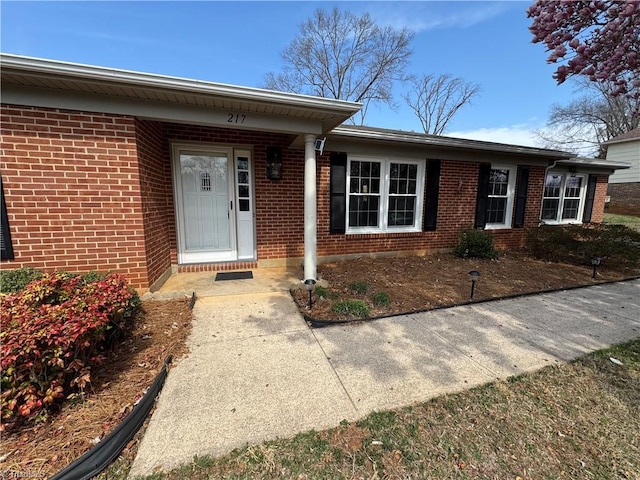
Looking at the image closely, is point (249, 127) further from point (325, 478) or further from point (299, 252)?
point (325, 478)

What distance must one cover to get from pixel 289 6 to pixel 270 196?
5.34 metres

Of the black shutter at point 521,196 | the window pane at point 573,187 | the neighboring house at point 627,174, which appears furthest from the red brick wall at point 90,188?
the neighboring house at point 627,174

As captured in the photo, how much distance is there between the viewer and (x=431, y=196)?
661cm

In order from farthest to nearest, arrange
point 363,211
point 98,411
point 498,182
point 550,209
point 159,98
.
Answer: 1. point 550,209
2. point 498,182
3. point 363,211
4. point 159,98
5. point 98,411

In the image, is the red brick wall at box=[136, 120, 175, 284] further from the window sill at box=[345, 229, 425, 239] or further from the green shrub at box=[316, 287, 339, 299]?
the window sill at box=[345, 229, 425, 239]

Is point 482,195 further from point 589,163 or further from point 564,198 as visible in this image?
point 589,163

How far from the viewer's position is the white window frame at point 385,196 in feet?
19.9

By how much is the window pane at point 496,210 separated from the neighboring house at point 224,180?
0.13 ft

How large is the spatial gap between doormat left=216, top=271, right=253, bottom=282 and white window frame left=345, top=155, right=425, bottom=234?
2.37m

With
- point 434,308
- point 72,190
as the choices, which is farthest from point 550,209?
point 72,190

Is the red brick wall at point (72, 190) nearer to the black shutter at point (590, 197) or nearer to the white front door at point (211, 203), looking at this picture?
Result: the white front door at point (211, 203)

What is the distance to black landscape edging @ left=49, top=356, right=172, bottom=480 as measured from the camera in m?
1.51

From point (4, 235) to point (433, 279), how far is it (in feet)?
20.2

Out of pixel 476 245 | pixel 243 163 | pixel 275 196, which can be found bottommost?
pixel 476 245
